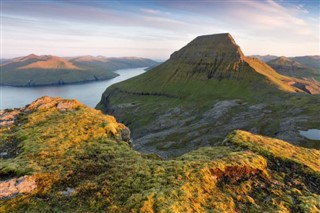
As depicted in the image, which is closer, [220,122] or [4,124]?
[4,124]

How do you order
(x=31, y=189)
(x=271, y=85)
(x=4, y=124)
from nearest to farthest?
(x=31, y=189) < (x=4, y=124) < (x=271, y=85)

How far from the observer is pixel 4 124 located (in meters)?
36.9

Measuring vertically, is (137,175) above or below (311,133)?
above

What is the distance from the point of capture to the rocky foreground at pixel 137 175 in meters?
20.0

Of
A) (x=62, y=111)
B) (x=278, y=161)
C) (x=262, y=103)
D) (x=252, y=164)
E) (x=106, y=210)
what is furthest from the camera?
(x=262, y=103)

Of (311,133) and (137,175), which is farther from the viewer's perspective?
(311,133)

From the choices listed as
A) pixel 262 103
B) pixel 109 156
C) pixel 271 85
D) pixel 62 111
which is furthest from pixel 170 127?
pixel 109 156

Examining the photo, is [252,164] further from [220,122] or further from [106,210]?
[220,122]

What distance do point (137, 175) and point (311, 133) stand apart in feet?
312

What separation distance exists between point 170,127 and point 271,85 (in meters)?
88.6

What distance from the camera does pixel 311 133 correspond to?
97125mm

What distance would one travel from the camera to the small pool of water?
92.9 meters

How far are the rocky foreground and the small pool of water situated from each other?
67191 millimetres

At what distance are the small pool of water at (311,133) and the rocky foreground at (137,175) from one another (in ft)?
220
